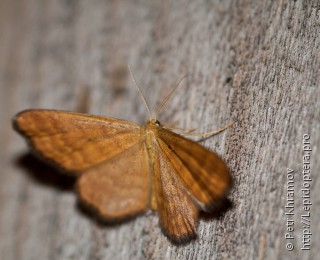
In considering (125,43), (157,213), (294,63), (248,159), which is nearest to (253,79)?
(294,63)

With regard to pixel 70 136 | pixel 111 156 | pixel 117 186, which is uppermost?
pixel 70 136

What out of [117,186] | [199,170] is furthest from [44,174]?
[199,170]

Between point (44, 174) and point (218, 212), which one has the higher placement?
point (218, 212)

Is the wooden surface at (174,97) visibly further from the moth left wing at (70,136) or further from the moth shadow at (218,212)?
the moth left wing at (70,136)

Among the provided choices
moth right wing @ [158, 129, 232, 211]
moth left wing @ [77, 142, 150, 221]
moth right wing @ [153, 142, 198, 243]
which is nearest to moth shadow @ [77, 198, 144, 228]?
moth left wing @ [77, 142, 150, 221]

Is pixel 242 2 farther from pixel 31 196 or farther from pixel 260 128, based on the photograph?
pixel 31 196

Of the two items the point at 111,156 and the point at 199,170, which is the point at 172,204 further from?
the point at 111,156

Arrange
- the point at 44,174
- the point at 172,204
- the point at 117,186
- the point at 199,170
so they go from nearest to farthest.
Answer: the point at 199,170 < the point at 172,204 < the point at 117,186 < the point at 44,174

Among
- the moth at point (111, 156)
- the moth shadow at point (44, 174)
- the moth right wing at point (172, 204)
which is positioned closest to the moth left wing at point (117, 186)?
the moth at point (111, 156)
